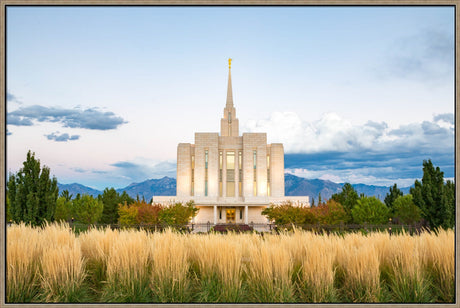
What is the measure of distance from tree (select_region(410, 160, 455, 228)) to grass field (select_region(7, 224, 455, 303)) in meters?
15.9

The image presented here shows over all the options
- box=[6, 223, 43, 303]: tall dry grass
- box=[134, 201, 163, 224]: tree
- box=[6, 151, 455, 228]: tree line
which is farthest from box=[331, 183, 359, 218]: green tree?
box=[6, 223, 43, 303]: tall dry grass

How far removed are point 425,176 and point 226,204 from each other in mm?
25300

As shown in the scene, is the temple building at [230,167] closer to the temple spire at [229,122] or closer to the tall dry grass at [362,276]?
the temple spire at [229,122]

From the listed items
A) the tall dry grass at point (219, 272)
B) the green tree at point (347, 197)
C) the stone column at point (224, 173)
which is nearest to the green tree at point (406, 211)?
the green tree at point (347, 197)

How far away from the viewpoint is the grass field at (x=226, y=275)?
16.3 feet

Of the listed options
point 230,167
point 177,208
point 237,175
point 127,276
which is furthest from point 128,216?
point 230,167

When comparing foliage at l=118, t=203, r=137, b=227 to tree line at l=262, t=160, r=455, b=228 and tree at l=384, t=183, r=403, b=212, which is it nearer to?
tree line at l=262, t=160, r=455, b=228

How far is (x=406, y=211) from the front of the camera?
93.6 ft

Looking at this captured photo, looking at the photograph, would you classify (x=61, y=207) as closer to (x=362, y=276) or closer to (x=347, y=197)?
(x=347, y=197)

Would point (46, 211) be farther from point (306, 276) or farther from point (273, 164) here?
point (273, 164)

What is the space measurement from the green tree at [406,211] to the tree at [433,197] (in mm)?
7853

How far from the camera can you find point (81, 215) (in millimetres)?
28391

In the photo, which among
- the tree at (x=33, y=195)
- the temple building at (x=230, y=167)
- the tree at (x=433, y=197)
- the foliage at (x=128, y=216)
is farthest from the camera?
the temple building at (x=230, y=167)

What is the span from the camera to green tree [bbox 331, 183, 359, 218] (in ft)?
93.9
